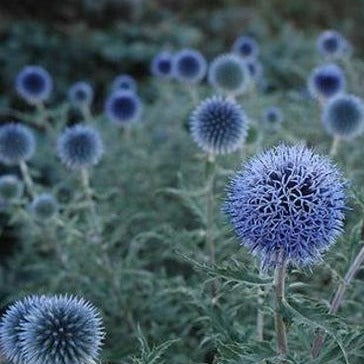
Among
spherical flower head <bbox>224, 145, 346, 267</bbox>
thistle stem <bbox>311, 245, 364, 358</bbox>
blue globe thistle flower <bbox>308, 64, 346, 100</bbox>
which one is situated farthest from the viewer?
blue globe thistle flower <bbox>308, 64, 346, 100</bbox>

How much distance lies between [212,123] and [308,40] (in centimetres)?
519

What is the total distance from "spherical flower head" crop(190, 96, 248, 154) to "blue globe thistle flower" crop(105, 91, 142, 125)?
4.09 feet

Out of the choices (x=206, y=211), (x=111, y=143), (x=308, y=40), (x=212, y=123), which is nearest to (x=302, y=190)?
(x=206, y=211)

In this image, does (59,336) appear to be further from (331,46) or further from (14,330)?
(331,46)

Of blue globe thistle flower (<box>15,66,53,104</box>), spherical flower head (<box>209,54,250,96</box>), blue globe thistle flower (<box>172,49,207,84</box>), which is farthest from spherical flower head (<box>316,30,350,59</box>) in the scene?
blue globe thistle flower (<box>15,66,53,104</box>)

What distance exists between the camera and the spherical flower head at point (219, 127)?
357 cm

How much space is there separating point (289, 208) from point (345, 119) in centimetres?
231

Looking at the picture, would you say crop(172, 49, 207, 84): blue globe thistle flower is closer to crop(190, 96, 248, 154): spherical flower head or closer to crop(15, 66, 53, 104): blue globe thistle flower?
crop(15, 66, 53, 104): blue globe thistle flower

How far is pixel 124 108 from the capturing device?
4871 mm

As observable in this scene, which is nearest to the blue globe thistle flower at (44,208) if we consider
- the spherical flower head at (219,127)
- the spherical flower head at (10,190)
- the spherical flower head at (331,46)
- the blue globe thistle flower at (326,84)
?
the spherical flower head at (10,190)

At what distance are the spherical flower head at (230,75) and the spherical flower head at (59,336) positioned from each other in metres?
2.83

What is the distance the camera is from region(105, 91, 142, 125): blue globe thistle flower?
192 inches

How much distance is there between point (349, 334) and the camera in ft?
6.71

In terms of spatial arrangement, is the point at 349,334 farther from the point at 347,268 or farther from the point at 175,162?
the point at 175,162
